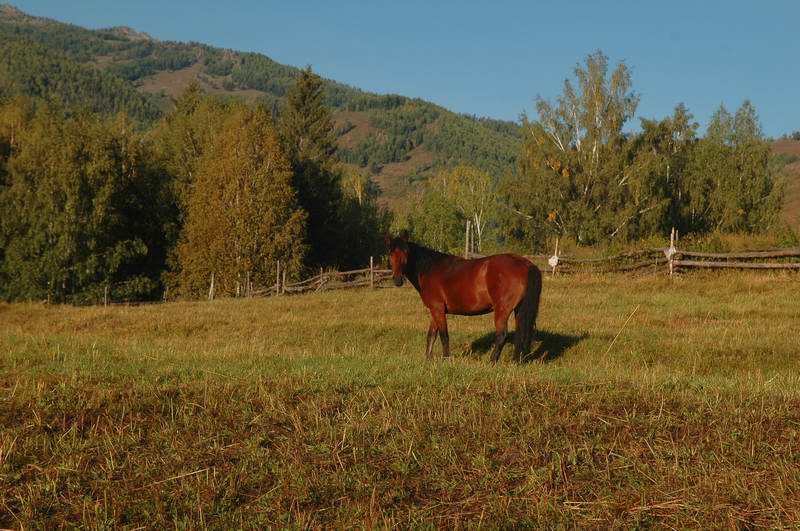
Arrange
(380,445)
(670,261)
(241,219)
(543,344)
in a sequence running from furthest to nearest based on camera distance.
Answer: (241,219)
(670,261)
(543,344)
(380,445)

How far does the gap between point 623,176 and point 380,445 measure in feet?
131

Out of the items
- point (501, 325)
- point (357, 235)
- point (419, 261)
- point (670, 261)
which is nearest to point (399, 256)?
point (419, 261)

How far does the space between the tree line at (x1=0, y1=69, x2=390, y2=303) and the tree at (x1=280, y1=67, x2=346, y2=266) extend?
1.98m

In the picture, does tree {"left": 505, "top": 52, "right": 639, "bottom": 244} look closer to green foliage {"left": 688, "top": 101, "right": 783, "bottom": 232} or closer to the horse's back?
green foliage {"left": 688, "top": 101, "right": 783, "bottom": 232}

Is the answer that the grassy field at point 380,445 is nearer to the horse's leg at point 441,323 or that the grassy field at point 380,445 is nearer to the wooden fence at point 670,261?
the horse's leg at point 441,323

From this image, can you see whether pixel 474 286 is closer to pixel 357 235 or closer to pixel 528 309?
pixel 528 309

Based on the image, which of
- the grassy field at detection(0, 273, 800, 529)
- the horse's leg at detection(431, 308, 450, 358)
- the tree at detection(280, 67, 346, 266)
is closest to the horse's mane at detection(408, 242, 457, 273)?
the horse's leg at detection(431, 308, 450, 358)

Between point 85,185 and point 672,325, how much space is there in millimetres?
36872

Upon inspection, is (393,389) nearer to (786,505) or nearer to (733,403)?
(733,403)

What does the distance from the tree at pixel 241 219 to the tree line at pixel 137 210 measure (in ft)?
0.25

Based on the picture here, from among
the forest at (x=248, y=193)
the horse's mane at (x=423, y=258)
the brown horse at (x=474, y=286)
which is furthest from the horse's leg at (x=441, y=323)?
the forest at (x=248, y=193)

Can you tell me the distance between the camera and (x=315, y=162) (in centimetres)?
5088

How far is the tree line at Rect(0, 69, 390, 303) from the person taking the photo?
3931 centimetres

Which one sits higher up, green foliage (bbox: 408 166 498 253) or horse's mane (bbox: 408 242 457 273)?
green foliage (bbox: 408 166 498 253)
